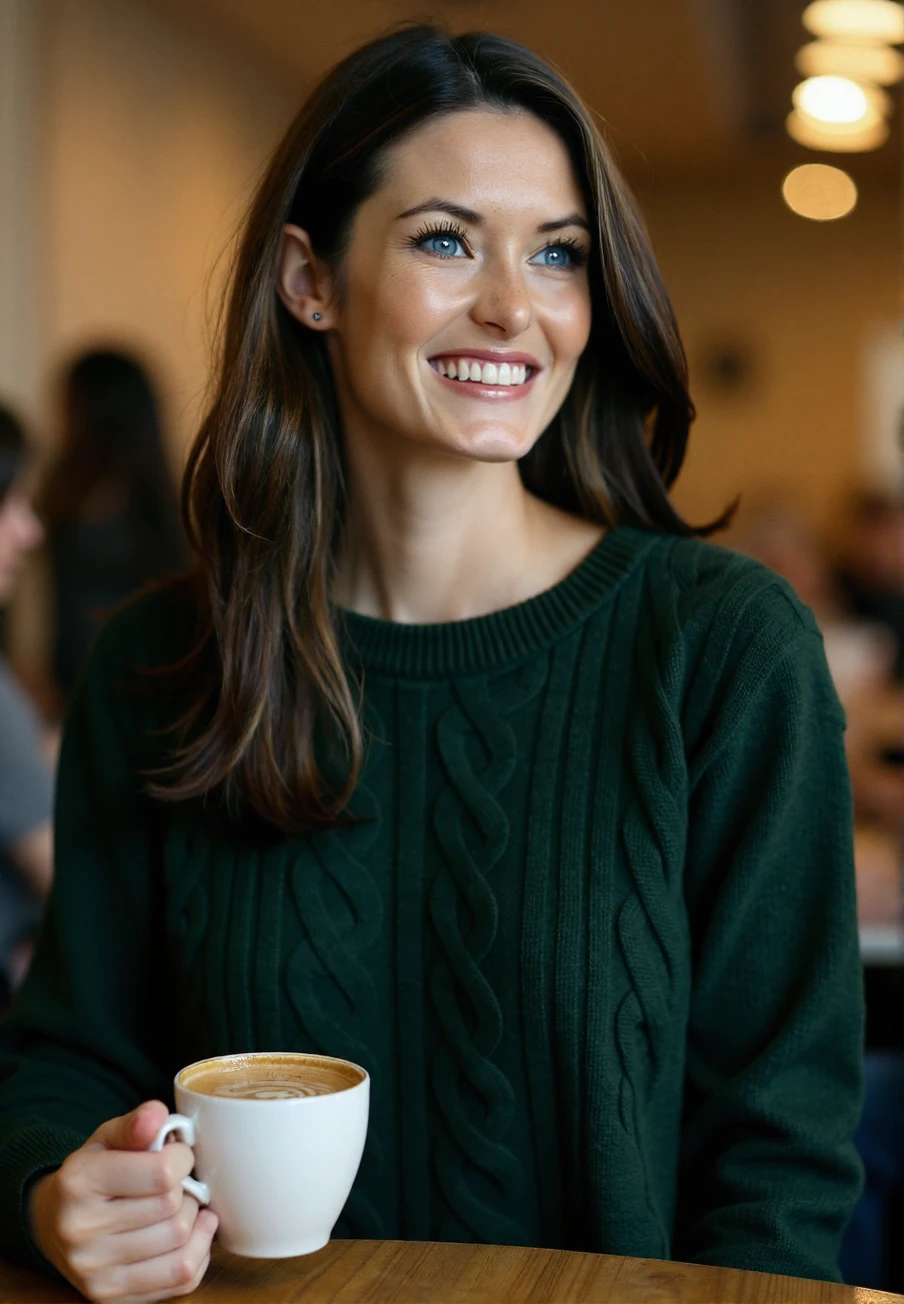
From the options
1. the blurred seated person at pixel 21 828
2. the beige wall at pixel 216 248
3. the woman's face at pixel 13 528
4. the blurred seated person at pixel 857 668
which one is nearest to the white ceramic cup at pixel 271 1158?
the blurred seated person at pixel 857 668

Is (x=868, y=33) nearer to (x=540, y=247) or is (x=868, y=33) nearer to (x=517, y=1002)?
(x=540, y=247)

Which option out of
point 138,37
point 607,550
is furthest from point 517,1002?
point 138,37

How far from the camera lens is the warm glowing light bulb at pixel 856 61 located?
13.1 feet

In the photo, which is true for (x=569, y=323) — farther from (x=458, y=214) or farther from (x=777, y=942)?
(x=777, y=942)

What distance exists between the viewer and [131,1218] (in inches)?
34.1

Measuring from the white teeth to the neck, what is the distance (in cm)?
10

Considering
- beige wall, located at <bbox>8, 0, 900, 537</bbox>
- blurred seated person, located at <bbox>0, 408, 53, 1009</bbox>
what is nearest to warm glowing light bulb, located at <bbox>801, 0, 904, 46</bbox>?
beige wall, located at <bbox>8, 0, 900, 537</bbox>

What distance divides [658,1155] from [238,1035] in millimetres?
340

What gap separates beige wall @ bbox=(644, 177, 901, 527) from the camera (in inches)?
334

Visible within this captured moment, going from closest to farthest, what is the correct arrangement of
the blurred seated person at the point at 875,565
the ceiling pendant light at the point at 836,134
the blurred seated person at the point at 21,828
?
the blurred seated person at the point at 21,828 < the ceiling pendant light at the point at 836,134 < the blurred seated person at the point at 875,565

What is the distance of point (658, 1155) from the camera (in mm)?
1171

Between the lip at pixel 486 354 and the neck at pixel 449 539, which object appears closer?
the lip at pixel 486 354

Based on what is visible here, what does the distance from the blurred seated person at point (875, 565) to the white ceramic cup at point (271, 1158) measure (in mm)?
4583

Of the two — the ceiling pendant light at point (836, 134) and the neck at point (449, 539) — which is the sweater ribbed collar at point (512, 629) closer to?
the neck at point (449, 539)
